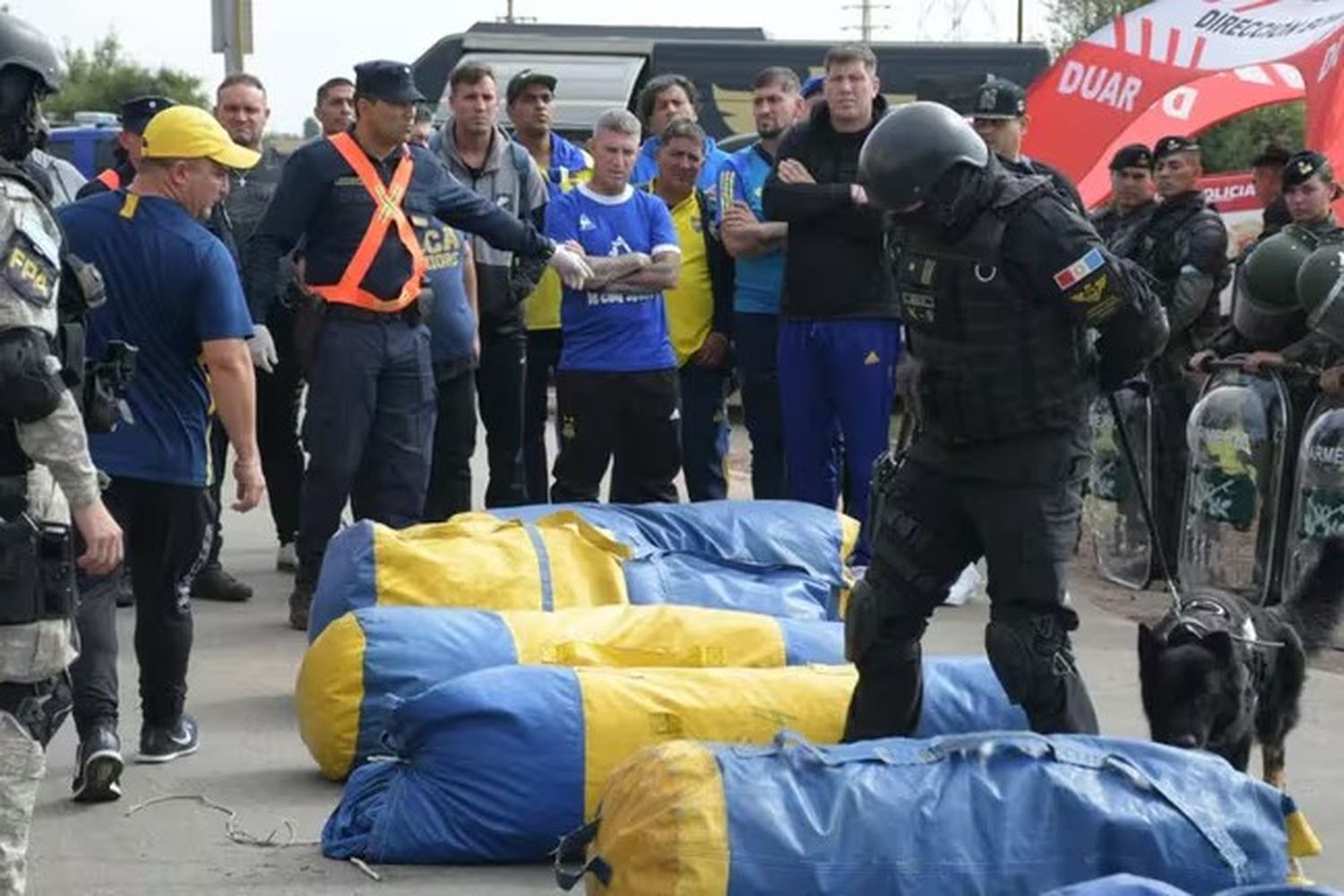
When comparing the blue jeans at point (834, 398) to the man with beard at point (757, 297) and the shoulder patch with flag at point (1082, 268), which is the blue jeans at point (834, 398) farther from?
the shoulder patch with flag at point (1082, 268)

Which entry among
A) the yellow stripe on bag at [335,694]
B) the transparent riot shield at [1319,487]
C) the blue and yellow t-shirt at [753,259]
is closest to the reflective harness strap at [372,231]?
the blue and yellow t-shirt at [753,259]

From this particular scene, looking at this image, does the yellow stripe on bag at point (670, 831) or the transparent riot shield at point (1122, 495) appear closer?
the yellow stripe on bag at point (670, 831)

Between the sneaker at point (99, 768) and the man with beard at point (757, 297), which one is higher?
the man with beard at point (757, 297)

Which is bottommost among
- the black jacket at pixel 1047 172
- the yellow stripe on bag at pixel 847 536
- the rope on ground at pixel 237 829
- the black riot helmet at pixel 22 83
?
the rope on ground at pixel 237 829

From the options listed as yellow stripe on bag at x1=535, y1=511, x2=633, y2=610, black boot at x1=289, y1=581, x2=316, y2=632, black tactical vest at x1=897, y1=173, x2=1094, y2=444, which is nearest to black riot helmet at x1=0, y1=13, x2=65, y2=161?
black tactical vest at x1=897, y1=173, x2=1094, y2=444

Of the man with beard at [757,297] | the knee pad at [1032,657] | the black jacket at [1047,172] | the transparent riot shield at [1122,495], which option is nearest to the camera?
the knee pad at [1032,657]

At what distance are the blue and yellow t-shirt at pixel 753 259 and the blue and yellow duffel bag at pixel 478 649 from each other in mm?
3330

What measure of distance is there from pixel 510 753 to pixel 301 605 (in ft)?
11.3

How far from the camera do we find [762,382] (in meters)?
10.8

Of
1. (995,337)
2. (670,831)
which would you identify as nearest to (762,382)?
(995,337)

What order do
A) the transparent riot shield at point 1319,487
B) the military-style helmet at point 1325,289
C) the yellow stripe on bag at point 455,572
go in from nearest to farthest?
the yellow stripe on bag at point 455,572 → the military-style helmet at point 1325,289 → the transparent riot shield at point 1319,487

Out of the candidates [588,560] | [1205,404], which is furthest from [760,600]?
[1205,404]

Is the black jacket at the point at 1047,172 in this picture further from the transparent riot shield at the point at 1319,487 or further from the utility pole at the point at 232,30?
the utility pole at the point at 232,30

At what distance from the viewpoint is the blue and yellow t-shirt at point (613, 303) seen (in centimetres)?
1030
